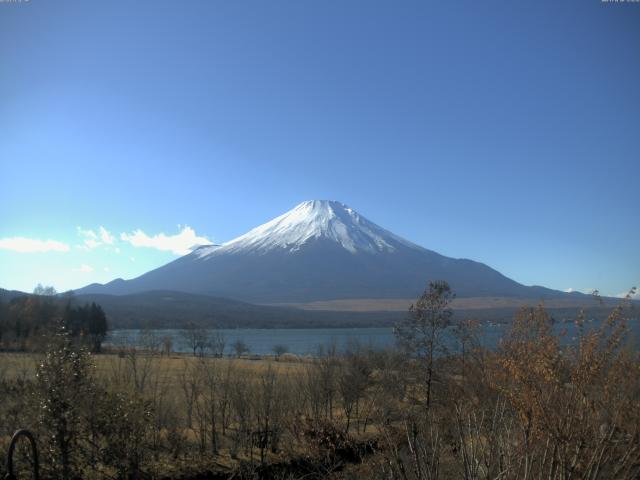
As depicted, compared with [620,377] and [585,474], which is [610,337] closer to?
[620,377]

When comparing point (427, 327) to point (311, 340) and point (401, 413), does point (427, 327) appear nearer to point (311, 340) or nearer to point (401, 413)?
point (401, 413)

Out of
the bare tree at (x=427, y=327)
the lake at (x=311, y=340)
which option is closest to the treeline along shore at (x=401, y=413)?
the bare tree at (x=427, y=327)

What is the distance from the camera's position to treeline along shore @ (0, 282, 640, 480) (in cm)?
589

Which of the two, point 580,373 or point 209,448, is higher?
point 580,373

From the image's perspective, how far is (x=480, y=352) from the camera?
15.0m

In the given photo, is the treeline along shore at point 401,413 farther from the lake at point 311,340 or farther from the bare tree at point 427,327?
the lake at point 311,340

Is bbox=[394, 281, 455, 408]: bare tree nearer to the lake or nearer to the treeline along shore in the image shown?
the treeline along shore

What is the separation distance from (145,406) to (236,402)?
5.89m

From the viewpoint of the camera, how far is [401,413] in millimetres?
12516

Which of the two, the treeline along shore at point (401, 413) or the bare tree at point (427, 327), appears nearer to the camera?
the treeline along shore at point (401, 413)

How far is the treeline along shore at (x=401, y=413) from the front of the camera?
5891 millimetres

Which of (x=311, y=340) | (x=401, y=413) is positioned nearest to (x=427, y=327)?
(x=401, y=413)

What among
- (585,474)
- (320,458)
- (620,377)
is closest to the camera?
(585,474)

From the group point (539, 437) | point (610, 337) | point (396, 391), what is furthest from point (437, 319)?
point (539, 437)
